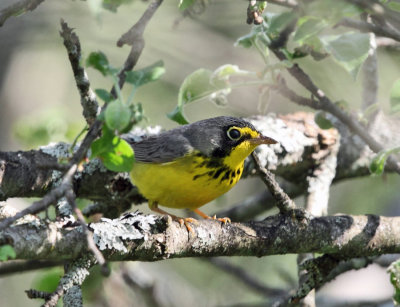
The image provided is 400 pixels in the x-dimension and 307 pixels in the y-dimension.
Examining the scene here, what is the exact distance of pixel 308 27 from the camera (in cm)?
250

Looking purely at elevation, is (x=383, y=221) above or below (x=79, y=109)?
above

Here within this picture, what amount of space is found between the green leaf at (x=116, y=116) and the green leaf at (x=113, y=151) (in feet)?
0.67

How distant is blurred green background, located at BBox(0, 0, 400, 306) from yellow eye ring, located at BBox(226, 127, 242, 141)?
1333 mm

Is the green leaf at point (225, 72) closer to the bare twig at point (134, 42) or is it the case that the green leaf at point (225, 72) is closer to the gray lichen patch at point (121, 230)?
the bare twig at point (134, 42)

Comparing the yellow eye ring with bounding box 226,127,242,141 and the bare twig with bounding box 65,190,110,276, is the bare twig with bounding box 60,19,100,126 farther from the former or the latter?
the yellow eye ring with bounding box 226,127,242,141

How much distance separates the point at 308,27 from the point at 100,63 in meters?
0.91

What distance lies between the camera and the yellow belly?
4129 millimetres

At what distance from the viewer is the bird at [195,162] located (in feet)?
13.6

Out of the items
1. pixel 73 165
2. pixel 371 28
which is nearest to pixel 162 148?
pixel 371 28

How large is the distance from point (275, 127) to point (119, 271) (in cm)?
191

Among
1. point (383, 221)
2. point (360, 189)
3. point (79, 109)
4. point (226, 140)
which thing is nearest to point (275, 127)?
point (226, 140)

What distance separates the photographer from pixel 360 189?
→ 22.5 ft

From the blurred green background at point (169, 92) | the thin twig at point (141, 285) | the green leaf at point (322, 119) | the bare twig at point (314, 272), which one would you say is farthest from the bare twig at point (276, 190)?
the thin twig at point (141, 285)

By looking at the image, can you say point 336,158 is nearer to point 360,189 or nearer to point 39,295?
point 360,189
